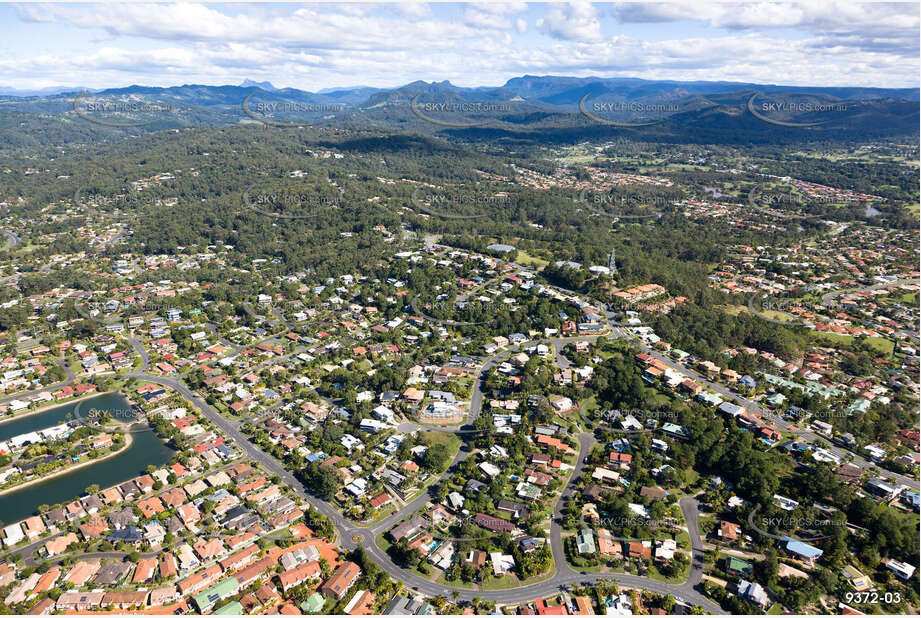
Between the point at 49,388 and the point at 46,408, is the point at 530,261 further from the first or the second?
the point at 46,408

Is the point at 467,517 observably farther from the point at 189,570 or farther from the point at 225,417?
the point at 225,417

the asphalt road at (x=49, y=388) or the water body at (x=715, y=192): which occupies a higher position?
the water body at (x=715, y=192)

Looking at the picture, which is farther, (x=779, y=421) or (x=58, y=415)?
(x=58, y=415)

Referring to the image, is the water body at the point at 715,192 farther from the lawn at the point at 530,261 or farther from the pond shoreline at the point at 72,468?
the pond shoreline at the point at 72,468

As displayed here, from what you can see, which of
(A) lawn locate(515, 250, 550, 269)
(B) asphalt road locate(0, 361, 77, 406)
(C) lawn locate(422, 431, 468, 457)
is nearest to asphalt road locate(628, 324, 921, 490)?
(C) lawn locate(422, 431, 468, 457)

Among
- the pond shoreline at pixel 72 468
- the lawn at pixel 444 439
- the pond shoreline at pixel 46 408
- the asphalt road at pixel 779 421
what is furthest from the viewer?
the pond shoreline at pixel 46 408

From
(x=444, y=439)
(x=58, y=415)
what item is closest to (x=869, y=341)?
(x=444, y=439)

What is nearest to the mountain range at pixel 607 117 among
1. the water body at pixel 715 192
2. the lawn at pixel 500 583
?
the water body at pixel 715 192

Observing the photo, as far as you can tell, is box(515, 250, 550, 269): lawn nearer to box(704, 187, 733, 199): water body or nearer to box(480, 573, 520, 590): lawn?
box(480, 573, 520, 590): lawn
